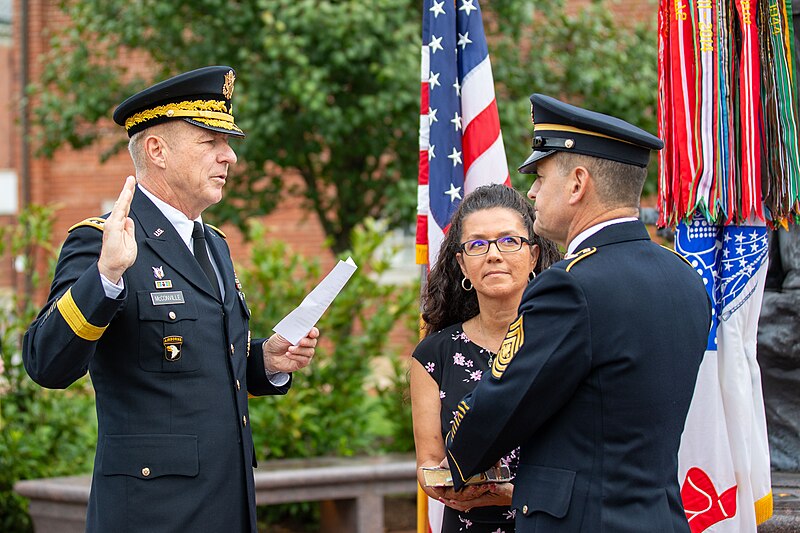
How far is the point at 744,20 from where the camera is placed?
136 inches

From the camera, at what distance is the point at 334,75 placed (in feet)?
25.9

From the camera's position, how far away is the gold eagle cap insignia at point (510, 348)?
2.45 m

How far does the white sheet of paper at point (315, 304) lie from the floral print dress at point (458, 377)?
0.37m

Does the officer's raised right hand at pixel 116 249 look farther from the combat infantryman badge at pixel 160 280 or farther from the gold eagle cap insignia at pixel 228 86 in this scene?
the gold eagle cap insignia at pixel 228 86

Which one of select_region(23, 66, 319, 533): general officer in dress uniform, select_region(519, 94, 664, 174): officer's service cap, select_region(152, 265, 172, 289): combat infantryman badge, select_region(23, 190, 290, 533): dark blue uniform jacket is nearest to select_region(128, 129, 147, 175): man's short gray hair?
select_region(23, 66, 319, 533): general officer in dress uniform

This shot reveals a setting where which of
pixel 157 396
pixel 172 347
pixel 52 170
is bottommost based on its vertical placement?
pixel 157 396

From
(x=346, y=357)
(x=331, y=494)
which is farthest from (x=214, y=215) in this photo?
(x=331, y=494)

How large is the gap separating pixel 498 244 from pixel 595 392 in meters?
0.87

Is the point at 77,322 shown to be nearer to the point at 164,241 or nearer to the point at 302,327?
the point at 164,241

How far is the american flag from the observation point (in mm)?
4062

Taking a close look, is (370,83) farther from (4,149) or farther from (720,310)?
(4,149)

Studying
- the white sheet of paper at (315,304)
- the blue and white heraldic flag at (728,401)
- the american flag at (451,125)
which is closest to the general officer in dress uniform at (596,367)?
the white sheet of paper at (315,304)

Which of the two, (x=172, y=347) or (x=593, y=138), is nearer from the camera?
(x=593, y=138)

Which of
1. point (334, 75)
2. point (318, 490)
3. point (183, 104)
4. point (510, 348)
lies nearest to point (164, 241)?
point (183, 104)
